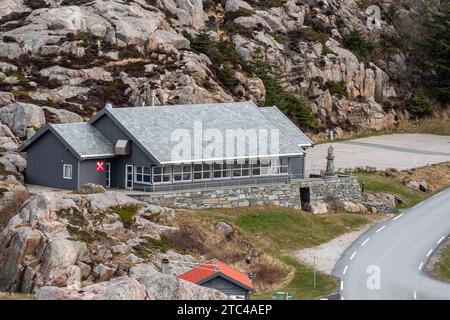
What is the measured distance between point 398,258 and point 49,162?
24.4 metres

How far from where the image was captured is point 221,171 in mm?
65125

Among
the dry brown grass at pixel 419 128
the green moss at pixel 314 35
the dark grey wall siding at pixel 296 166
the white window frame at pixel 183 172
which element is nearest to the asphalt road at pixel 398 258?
the dark grey wall siding at pixel 296 166

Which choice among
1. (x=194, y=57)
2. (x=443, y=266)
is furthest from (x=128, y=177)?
(x=194, y=57)

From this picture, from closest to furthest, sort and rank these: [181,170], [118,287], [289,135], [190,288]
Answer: [118,287] < [190,288] < [181,170] < [289,135]

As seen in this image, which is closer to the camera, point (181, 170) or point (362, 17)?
point (181, 170)

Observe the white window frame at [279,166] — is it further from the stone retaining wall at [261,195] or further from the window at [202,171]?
the window at [202,171]

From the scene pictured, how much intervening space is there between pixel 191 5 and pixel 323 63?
52.7ft

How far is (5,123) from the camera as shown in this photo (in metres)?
72.2

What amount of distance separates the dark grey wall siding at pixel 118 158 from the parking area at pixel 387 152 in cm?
1827

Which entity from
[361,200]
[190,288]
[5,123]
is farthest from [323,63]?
[190,288]

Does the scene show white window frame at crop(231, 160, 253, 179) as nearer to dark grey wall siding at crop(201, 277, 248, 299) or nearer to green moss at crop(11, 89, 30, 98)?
green moss at crop(11, 89, 30, 98)

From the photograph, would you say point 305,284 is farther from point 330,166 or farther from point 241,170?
point 330,166

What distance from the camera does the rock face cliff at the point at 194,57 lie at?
8531 cm
